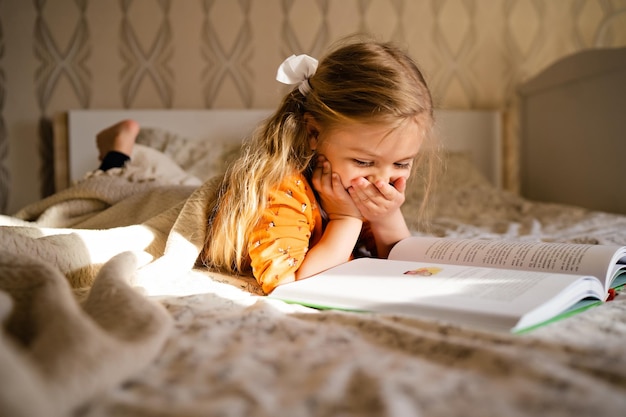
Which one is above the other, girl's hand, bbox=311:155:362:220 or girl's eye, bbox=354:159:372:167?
girl's eye, bbox=354:159:372:167

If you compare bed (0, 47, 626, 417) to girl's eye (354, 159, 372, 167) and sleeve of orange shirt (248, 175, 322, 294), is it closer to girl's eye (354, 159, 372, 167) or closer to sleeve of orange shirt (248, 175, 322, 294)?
sleeve of orange shirt (248, 175, 322, 294)

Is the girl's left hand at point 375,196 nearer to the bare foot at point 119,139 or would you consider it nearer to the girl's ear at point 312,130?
the girl's ear at point 312,130

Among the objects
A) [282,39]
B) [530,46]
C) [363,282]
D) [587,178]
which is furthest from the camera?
[530,46]

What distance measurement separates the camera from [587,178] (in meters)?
2.09

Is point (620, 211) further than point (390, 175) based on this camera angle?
Yes

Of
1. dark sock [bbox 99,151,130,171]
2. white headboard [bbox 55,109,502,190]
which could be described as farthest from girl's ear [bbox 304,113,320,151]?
white headboard [bbox 55,109,502,190]

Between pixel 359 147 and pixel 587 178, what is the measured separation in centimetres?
161

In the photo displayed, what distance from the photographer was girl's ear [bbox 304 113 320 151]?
930 mm

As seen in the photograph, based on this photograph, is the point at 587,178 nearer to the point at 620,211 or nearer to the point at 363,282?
the point at 620,211

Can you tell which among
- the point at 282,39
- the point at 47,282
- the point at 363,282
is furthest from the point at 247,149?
the point at 282,39

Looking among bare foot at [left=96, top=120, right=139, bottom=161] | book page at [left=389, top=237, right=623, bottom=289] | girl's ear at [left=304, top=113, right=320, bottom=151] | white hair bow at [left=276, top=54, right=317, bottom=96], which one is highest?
white hair bow at [left=276, top=54, right=317, bottom=96]

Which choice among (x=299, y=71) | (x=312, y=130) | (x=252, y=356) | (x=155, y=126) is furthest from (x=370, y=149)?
(x=155, y=126)

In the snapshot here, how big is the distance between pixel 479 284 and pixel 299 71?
544 millimetres

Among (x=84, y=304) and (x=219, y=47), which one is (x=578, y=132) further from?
(x=84, y=304)
